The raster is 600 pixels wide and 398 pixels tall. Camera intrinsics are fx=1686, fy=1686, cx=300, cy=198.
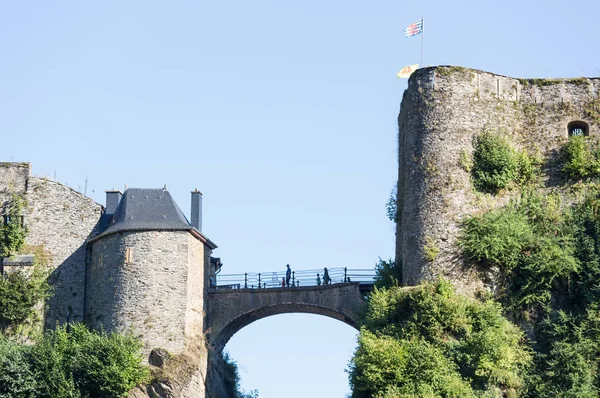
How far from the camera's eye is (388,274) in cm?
5856

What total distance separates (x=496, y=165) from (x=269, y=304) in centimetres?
1031

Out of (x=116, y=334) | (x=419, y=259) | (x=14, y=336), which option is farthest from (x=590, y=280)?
(x=14, y=336)

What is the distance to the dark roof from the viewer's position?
60.6 metres

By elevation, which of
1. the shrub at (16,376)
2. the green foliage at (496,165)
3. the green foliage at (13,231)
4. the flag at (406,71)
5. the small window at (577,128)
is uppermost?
the flag at (406,71)

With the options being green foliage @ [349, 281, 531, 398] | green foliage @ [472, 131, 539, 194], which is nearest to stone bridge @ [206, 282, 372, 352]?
green foliage @ [349, 281, 531, 398]

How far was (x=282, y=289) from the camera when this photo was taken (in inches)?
2454

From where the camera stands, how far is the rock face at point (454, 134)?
56.8 metres

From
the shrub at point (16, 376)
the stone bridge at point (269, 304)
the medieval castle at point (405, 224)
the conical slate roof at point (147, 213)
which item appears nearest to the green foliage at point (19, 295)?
the medieval castle at point (405, 224)

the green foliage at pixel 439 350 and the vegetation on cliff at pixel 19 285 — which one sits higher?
the vegetation on cliff at pixel 19 285

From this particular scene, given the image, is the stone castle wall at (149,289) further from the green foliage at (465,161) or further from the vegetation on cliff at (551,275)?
the vegetation on cliff at (551,275)

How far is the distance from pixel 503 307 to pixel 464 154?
5.78 metres

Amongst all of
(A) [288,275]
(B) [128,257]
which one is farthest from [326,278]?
(B) [128,257]

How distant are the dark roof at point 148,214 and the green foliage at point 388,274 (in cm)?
704

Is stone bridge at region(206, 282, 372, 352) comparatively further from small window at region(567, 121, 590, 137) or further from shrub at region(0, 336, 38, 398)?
small window at region(567, 121, 590, 137)
